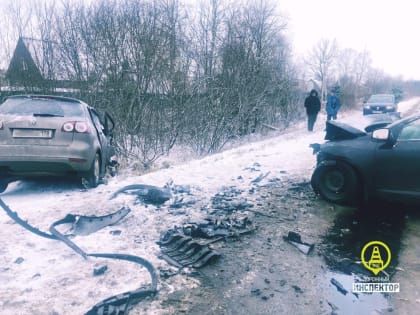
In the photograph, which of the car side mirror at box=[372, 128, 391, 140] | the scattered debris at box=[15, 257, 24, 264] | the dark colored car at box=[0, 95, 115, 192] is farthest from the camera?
the dark colored car at box=[0, 95, 115, 192]

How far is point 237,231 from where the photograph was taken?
3.87 metres

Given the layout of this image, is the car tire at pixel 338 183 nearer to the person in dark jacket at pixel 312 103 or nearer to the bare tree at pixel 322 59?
the person in dark jacket at pixel 312 103

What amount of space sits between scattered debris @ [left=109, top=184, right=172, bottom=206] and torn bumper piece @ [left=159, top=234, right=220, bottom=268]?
4.06 feet

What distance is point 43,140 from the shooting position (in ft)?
17.1

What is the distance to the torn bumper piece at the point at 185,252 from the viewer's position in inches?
121

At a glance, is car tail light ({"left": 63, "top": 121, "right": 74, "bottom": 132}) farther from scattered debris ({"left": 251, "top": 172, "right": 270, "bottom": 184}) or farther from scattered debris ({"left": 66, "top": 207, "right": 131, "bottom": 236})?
scattered debris ({"left": 251, "top": 172, "right": 270, "bottom": 184})

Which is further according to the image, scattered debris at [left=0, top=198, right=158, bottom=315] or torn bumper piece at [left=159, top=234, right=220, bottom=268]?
torn bumper piece at [left=159, top=234, right=220, bottom=268]

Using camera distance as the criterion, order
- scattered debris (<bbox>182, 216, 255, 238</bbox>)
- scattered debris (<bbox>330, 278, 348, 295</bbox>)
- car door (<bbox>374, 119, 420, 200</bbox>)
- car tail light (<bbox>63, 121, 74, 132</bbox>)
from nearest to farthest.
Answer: scattered debris (<bbox>330, 278, 348, 295</bbox>), scattered debris (<bbox>182, 216, 255, 238</bbox>), car door (<bbox>374, 119, 420, 200</bbox>), car tail light (<bbox>63, 121, 74, 132</bbox>)

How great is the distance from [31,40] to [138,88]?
497cm

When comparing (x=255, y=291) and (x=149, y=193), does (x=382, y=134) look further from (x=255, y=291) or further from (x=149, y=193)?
(x=149, y=193)

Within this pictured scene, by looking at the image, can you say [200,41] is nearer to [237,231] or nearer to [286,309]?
[237,231]

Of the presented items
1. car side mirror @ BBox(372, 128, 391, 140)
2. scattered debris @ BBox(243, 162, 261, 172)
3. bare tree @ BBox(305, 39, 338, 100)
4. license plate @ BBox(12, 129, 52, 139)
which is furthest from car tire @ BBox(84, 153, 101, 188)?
bare tree @ BBox(305, 39, 338, 100)

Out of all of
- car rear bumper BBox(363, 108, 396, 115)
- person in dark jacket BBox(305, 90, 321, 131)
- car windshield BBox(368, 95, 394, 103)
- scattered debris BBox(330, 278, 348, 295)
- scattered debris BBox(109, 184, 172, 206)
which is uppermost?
car windshield BBox(368, 95, 394, 103)

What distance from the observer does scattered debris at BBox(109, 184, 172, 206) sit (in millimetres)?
4742
